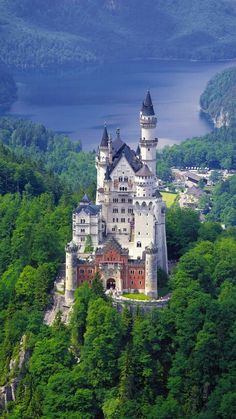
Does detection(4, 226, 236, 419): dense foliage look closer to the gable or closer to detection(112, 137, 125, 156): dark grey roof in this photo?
the gable

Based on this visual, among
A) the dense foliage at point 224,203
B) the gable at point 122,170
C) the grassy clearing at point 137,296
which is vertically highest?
the dense foliage at point 224,203

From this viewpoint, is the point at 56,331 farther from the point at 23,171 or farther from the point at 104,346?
the point at 23,171

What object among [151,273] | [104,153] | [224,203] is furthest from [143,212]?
[224,203]

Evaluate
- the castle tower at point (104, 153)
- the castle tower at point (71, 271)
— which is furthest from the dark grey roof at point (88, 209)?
the castle tower at point (71, 271)

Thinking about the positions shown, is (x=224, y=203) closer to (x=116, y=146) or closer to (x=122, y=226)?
(x=116, y=146)

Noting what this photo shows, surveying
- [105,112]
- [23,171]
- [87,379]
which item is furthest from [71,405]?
[105,112]

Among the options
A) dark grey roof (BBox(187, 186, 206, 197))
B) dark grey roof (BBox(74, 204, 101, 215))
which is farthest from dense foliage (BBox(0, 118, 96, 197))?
Answer: dark grey roof (BBox(74, 204, 101, 215))

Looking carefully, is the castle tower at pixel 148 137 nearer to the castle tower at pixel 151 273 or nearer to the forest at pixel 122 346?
the forest at pixel 122 346

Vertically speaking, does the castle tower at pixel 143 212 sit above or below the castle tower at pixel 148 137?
below
